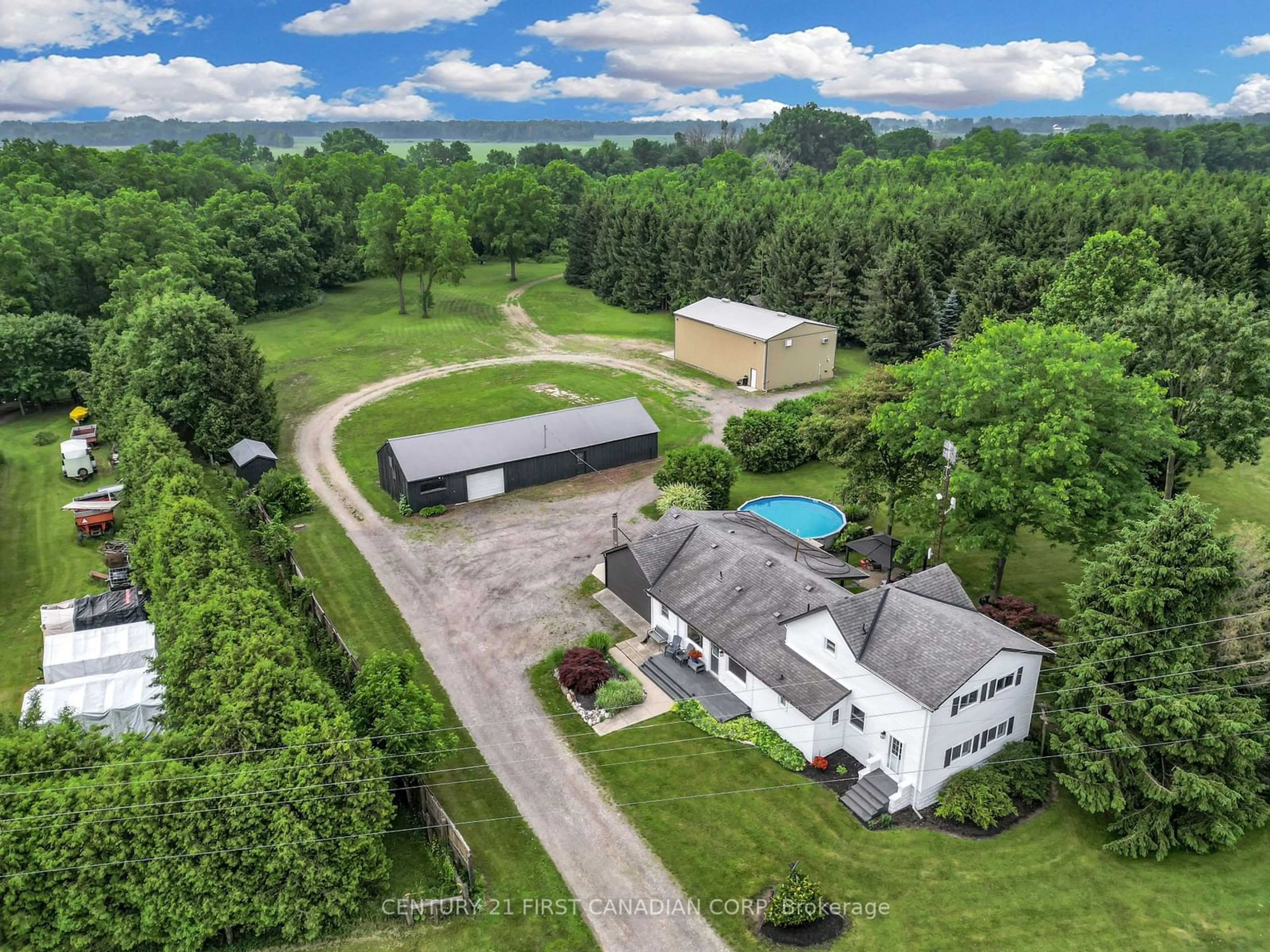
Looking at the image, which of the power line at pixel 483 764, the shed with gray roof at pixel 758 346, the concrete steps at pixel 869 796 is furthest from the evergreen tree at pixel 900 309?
the concrete steps at pixel 869 796

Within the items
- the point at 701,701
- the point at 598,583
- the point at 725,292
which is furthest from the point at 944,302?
the point at 701,701

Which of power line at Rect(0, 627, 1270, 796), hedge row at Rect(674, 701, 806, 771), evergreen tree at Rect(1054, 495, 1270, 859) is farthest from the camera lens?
hedge row at Rect(674, 701, 806, 771)

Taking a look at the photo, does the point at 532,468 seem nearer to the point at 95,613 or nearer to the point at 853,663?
the point at 95,613

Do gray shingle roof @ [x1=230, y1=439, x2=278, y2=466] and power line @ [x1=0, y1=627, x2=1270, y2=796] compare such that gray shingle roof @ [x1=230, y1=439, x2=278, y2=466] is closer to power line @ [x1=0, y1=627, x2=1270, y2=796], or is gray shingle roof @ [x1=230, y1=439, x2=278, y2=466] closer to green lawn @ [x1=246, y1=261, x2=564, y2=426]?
green lawn @ [x1=246, y1=261, x2=564, y2=426]

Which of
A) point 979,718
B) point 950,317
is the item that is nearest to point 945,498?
point 979,718

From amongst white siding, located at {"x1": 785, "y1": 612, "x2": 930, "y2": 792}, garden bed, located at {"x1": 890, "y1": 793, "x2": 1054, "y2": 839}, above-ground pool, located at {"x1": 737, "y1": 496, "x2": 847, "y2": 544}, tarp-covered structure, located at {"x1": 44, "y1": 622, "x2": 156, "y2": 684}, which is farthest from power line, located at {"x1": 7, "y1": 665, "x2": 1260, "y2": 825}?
above-ground pool, located at {"x1": 737, "y1": 496, "x2": 847, "y2": 544}

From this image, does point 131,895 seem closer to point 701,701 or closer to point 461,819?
point 461,819

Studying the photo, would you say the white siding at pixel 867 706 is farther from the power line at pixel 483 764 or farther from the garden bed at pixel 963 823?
the garden bed at pixel 963 823
